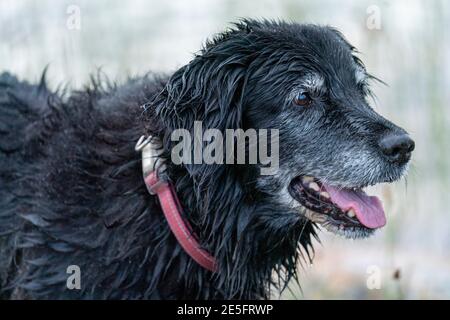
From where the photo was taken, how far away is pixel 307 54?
4.06 meters

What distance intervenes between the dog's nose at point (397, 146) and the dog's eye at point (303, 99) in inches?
16.7

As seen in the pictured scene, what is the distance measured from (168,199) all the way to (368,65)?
2729mm

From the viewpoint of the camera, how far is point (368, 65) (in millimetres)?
6121

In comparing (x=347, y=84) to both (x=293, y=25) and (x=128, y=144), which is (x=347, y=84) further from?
(x=128, y=144)

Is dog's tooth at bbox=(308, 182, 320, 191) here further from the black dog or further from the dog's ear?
the dog's ear

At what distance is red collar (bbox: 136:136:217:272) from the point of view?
3.98m

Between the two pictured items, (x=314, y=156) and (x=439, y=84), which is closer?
(x=314, y=156)

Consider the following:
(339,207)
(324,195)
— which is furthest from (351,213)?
(324,195)

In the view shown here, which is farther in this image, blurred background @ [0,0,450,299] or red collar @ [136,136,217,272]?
blurred background @ [0,0,450,299]

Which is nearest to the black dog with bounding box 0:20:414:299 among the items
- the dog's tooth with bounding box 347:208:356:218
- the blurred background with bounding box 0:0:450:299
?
the dog's tooth with bounding box 347:208:356:218

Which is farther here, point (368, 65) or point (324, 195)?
point (368, 65)

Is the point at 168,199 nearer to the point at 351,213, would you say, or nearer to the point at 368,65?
the point at 351,213

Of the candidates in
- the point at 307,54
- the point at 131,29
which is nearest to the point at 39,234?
the point at 307,54

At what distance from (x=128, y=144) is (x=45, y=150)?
588mm
